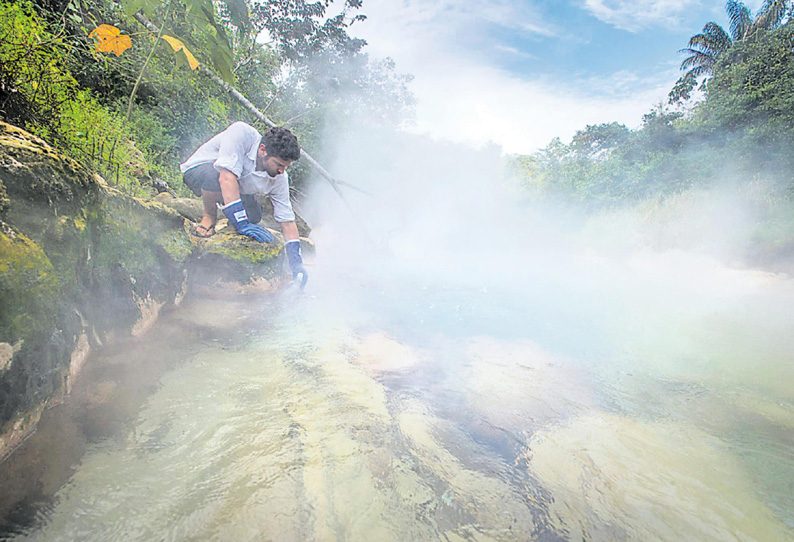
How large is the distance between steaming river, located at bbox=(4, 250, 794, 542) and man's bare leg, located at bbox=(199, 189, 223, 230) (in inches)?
43.8

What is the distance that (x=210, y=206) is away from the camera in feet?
11.9

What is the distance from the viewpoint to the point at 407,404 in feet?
6.19

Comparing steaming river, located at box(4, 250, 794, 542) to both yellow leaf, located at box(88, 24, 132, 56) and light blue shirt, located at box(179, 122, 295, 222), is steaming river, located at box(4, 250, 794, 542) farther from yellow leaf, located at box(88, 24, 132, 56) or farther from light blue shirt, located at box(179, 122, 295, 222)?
yellow leaf, located at box(88, 24, 132, 56)

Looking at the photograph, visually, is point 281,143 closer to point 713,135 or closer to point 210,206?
point 210,206

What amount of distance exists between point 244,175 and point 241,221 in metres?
0.47

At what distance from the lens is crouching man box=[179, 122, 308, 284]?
3.12 metres

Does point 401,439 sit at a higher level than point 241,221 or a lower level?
lower

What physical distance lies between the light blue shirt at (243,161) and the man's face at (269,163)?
5 centimetres

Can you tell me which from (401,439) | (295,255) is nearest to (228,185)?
(295,255)

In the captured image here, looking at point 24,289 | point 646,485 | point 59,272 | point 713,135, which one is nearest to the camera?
point 24,289

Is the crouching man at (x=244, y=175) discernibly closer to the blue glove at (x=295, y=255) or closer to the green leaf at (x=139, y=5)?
the blue glove at (x=295, y=255)

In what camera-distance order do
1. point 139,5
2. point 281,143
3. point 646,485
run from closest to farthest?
1. point 646,485
2. point 139,5
3. point 281,143

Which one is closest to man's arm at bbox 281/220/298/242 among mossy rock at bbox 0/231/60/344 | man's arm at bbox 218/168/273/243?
man's arm at bbox 218/168/273/243

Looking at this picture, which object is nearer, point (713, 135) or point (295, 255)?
point (295, 255)
